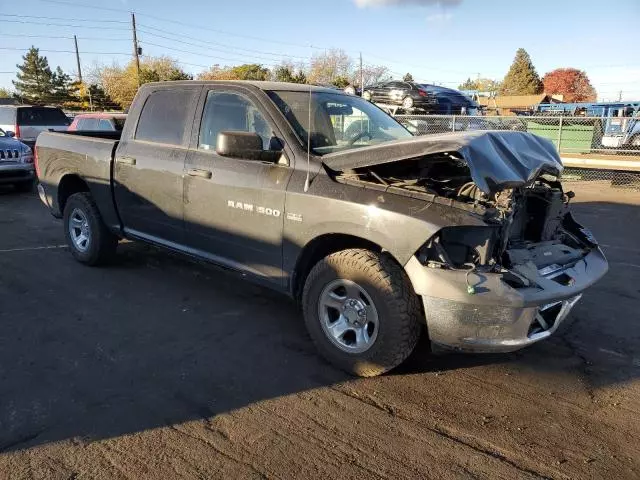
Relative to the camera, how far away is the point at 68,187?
6.23m

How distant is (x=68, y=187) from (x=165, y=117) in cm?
207

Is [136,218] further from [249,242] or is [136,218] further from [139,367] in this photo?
[139,367]

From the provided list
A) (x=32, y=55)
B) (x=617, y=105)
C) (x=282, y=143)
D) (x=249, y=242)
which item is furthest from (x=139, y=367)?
(x=32, y=55)

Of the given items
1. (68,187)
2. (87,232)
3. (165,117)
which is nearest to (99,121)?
(68,187)

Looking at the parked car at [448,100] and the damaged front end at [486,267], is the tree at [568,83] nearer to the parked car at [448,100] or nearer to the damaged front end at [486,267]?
the parked car at [448,100]

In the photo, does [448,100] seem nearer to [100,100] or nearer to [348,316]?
[348,316]

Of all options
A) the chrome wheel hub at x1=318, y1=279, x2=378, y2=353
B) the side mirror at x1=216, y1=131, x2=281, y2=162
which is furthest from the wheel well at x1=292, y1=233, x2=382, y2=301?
the side mirror at x1=216, y1=131, x2=281, y2=162

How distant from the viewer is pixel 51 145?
6152 mm

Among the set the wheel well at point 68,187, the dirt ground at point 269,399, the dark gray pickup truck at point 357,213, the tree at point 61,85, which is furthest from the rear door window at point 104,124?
the tree at point 61,85

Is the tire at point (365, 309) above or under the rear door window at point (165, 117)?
under

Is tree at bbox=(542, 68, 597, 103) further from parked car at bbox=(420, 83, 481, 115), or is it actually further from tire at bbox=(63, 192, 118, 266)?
tire at bbox=(63, 192, 118, 266)

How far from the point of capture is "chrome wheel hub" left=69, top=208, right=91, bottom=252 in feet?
19.4

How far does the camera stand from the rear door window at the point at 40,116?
15539mm

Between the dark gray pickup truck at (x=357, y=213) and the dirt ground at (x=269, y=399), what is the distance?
16.2 inches
